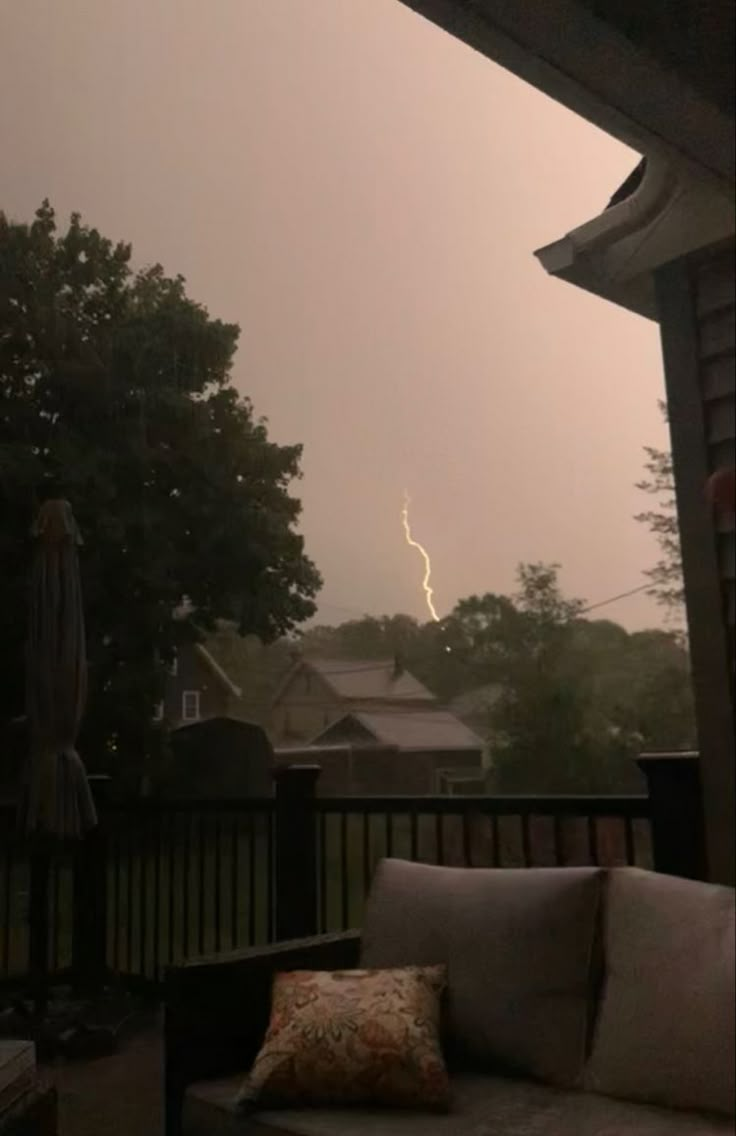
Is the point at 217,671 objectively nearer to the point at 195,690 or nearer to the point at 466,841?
the point at 195,690

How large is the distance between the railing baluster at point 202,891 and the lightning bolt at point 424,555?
104 centimetres

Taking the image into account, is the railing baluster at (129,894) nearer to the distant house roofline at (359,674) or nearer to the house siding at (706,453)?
the distant house roofline at (359,674)

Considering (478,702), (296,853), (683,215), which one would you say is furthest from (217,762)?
(683,215)

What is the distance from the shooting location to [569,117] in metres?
1.95

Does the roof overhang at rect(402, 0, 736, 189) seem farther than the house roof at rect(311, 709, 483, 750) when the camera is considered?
No

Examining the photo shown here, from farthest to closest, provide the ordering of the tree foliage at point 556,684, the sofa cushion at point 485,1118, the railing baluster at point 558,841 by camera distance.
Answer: the railing baluster at point 558,841 → the tree foliage at point 556,684 → the sofa cushion at point 485,1118

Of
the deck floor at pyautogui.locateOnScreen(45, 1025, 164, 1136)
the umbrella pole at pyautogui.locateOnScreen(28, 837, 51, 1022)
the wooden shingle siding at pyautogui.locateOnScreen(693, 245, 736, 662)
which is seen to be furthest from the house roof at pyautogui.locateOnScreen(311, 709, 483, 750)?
the wooden shingle siding at pyautogui.locateOnScreen(693, 245, 736, 662)

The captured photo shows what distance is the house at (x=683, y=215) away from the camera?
1410 mm

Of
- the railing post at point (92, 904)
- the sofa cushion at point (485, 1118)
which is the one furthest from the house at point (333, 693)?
the sofa cushion at point (485, 1118)

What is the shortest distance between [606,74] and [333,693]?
1794 mm

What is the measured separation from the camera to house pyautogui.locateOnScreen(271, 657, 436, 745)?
2.69 m

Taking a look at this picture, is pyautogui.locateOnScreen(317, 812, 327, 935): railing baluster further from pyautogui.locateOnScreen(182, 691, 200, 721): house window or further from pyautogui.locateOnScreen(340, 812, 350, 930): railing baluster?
pyautogui.locateOnScreen(182, 691, 200, 721): house window

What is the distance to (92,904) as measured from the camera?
303 cm

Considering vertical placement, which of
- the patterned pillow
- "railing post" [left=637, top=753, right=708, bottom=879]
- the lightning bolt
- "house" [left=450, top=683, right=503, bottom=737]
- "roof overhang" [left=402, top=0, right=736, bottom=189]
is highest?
"roof overhang" [left=402, top=0, right=736, bottom=189]
